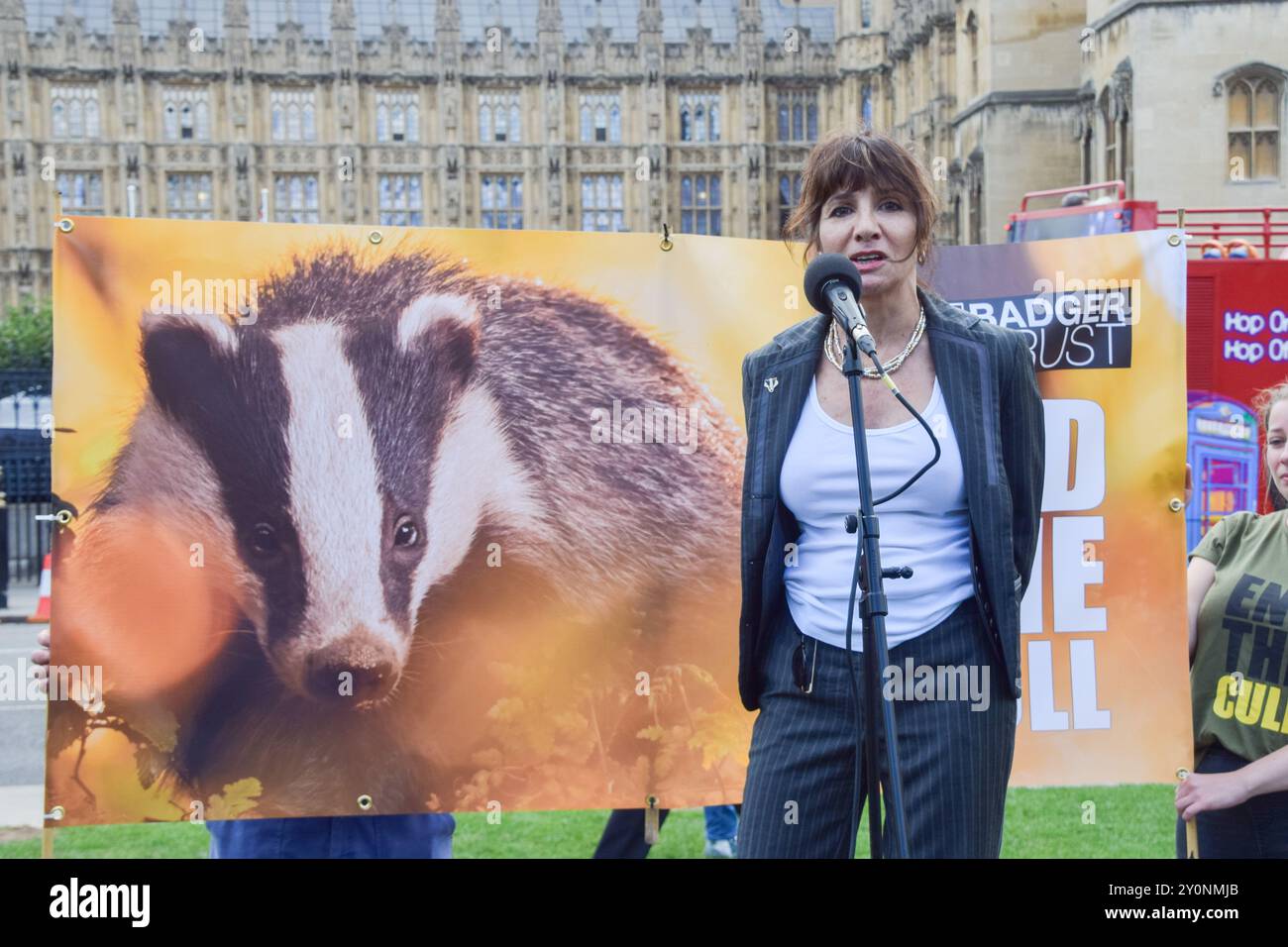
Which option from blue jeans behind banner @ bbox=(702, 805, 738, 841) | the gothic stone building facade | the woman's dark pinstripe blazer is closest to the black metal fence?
blue jeans behind banner @ bbox=(702, 805, 738, 841)

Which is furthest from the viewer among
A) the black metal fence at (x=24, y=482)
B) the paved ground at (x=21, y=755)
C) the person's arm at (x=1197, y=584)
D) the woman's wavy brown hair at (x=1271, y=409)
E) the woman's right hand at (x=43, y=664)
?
the black metal fence at (x=24, y=482)

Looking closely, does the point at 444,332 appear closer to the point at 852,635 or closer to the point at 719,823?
the point at 852,635

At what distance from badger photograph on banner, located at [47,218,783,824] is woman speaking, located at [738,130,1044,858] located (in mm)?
1286

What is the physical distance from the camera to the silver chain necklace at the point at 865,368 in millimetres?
2564

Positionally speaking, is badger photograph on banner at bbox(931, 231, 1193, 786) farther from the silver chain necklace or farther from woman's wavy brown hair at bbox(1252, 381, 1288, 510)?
the silver chain necklace

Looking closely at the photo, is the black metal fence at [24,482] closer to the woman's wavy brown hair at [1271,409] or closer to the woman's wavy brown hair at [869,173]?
the woman's wavy brown hair at [1271,409]

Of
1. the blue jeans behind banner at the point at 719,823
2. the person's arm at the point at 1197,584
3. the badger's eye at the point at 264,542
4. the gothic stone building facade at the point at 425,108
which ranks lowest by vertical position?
the blue jeans behind banner at the point at 719,823

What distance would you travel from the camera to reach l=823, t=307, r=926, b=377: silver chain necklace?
101 inches

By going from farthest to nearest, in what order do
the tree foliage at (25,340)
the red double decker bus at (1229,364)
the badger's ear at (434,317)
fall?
the tree foliage at (25,340)
the red double decker bus at (1229,364)
the badger's ear at (434,317)

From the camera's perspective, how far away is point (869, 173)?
2.55m

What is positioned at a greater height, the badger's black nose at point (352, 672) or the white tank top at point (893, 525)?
the white tank top at point (893, 525)

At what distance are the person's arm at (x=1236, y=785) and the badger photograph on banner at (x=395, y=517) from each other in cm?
120

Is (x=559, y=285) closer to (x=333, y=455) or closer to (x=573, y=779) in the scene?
(x=333, y=455)

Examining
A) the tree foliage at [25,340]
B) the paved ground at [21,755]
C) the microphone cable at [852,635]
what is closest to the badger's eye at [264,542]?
the paved ground at [21,755]
